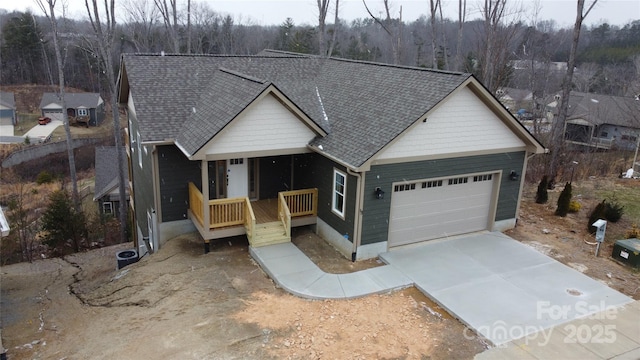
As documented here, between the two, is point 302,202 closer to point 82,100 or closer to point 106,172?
point 106,172

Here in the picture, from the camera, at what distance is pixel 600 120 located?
44031 millimetres

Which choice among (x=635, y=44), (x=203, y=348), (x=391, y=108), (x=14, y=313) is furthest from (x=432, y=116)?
(x=635, y=44)

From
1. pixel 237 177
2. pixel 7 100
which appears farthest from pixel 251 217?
pixel 7 100

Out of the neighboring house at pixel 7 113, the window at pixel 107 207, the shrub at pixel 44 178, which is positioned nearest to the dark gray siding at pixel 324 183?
the window at pixel 107 207

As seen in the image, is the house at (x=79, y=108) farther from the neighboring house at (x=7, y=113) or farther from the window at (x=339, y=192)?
the window at (x=339, y=192)

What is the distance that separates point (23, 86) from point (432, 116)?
227ft

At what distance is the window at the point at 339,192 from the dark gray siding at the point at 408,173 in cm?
75

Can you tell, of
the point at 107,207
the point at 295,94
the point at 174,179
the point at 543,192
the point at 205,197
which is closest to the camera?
the point at 205,197

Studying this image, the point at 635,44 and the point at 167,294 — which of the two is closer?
the point at 167,294

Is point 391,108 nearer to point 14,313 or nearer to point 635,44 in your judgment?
point 14,313

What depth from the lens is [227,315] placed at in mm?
9266

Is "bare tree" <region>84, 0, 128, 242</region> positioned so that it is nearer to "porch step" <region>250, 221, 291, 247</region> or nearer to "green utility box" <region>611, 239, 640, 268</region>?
"porch step" <region>250, 221, 291, 247</region>

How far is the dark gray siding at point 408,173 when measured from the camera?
11805mm

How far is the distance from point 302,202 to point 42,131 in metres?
49.0
